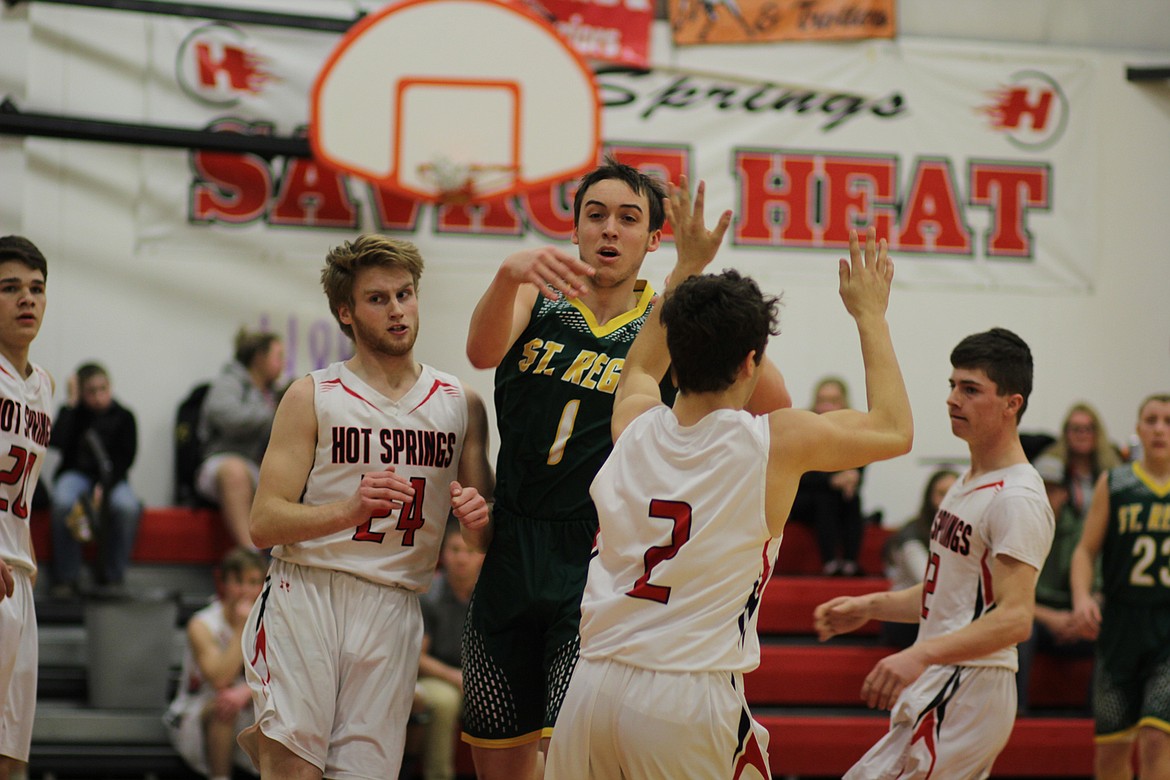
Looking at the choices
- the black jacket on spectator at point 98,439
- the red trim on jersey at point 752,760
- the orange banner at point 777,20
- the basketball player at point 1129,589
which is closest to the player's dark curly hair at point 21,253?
the red trim on jersey at point 752,760

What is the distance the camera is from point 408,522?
4.27 meters

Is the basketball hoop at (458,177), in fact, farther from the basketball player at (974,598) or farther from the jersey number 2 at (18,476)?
the basketball player at (974,598)

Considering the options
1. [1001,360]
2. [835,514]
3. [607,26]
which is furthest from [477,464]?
[607,26]

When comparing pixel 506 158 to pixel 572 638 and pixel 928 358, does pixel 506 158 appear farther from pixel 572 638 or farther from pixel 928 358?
pixel 572 638

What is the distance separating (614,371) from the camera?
13.9 feet

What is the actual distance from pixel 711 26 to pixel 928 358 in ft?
12.2

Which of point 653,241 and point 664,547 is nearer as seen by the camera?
point 664,547

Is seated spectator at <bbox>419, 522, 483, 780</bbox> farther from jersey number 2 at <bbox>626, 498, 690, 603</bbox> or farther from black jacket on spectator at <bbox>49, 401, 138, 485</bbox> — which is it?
jersey number 2 at <bbox>626, 498, 690, 603</bbox>

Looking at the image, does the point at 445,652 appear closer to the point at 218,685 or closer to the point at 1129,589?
the point at 218,685

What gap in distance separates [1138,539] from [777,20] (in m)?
6.78

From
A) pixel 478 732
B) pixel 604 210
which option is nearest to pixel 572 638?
pixel 478 732

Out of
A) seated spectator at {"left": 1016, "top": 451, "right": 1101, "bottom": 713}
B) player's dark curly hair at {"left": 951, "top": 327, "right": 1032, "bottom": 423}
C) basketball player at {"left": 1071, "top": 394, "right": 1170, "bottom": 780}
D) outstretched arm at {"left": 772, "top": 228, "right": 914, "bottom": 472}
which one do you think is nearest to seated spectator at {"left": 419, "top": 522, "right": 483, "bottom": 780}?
basketball player at {"left": 1071, "top": 394, "right": 1170, "bottom": 780}

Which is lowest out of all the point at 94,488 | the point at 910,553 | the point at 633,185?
the point at 910,553

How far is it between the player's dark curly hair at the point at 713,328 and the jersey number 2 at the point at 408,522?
1203 mm
